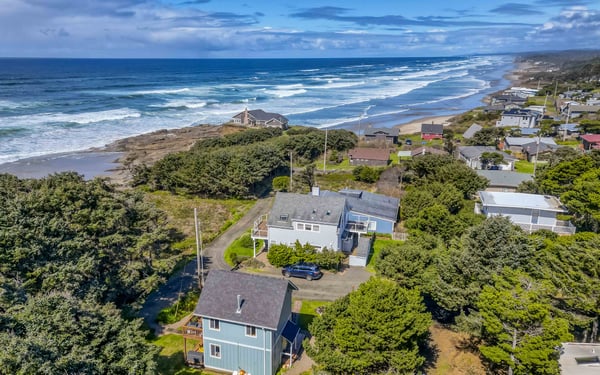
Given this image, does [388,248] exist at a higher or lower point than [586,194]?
lower

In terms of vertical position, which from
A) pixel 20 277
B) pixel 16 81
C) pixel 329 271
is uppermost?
pixel 16 81

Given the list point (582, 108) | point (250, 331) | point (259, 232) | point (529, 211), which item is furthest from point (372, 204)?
point (582, 108)

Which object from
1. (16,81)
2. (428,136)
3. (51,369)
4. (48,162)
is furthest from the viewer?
(16,81)

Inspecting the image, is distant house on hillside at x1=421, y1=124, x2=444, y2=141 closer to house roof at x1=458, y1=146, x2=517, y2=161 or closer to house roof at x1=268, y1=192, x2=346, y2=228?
house roof at x1=458, y1=146, x2=517, y2=161

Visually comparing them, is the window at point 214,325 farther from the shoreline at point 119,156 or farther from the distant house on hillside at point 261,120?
the distant house on hillside at point 261,120

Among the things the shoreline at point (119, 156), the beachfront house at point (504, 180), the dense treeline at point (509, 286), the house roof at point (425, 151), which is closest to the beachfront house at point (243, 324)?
the dense treeline at point (509, 286)

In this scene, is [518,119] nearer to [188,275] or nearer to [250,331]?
[188,275]

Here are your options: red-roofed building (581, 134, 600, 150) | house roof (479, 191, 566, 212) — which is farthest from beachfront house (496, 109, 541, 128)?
house roof (479, 191, 566, 212)

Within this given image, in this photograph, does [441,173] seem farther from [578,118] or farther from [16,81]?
[16,81]

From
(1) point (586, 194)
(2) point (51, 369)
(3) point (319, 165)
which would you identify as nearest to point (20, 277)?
(2) point (51, 369)
